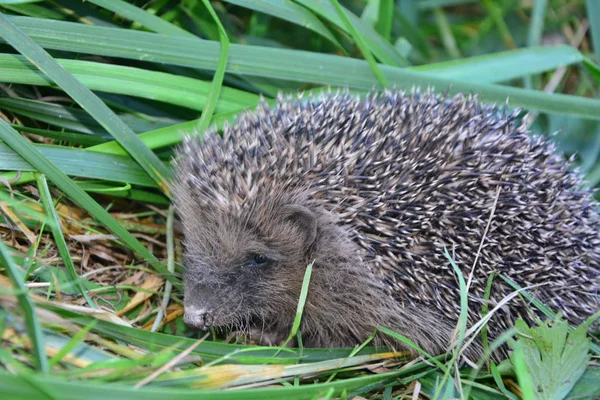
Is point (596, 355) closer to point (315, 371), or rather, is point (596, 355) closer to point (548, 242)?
point (548, 242)

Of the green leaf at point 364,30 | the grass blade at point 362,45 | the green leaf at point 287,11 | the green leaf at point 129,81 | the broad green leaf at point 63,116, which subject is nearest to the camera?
the green leaf at point 129,81

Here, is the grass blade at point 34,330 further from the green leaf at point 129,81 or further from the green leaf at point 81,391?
the green leaf at point 129,81

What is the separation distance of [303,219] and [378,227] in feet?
1.15

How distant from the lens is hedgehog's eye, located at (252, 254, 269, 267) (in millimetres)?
3232

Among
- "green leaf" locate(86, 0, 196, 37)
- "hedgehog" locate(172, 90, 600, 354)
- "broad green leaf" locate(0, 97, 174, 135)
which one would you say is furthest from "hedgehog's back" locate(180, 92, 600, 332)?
"green leaf" locate(86, 0, 196, 37)

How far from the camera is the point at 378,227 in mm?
3125

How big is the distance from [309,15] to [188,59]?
884 mm

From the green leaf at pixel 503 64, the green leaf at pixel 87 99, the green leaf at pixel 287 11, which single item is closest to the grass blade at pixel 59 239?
the green leaf at pixel 87 99

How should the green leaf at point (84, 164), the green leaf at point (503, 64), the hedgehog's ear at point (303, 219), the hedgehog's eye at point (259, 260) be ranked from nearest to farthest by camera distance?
the hedgehog's ear at point (303, 219)
the hedgehog's eye at point (259, 260)
the green leaf at point (84, 164)
the green leaf at point (503, 64)

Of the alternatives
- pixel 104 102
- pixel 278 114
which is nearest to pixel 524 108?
pixel 278 114

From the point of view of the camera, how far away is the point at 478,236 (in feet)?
10.4

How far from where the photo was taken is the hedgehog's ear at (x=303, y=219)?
3.11 meters

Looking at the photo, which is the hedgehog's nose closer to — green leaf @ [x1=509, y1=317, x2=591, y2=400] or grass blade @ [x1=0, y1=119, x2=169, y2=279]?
grass blade @ [x1=0, y1=119, x2=169, y2=279]

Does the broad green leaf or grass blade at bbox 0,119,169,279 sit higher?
the broad green leaf
